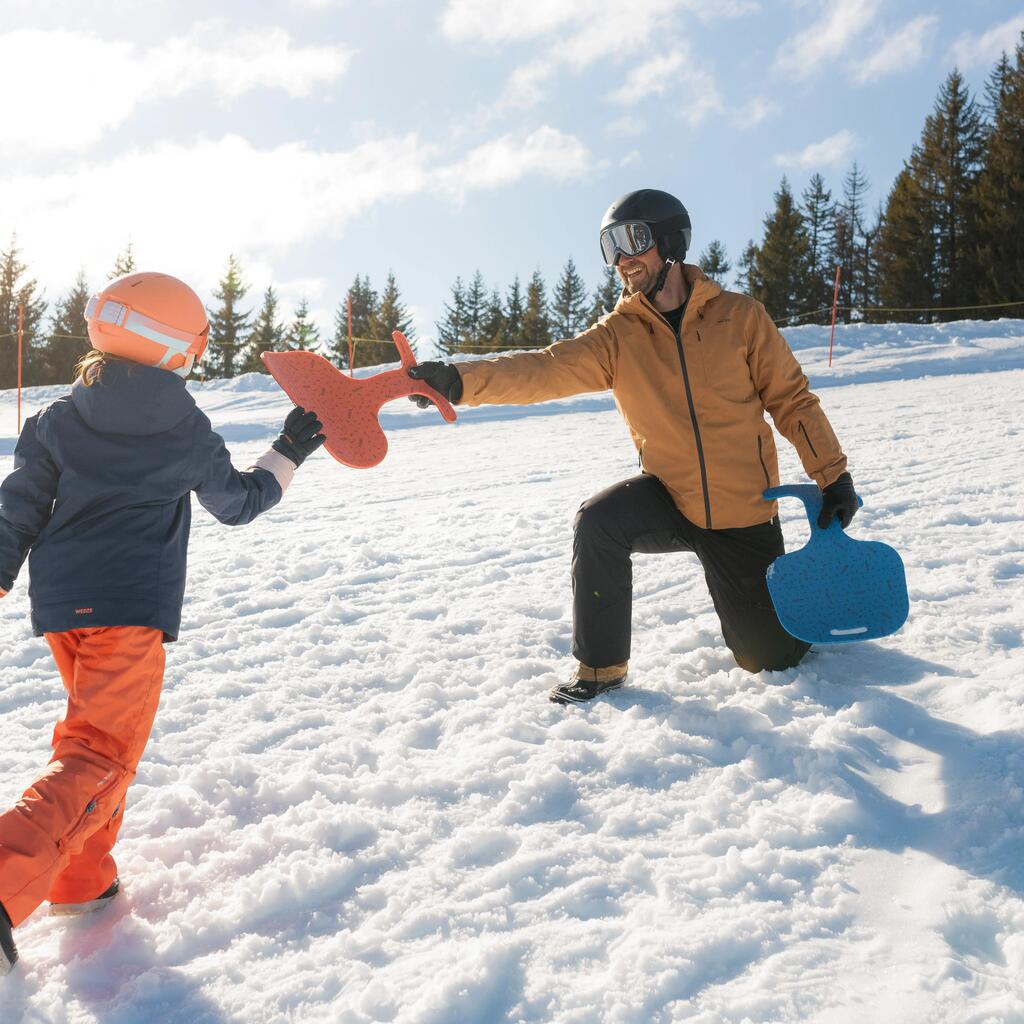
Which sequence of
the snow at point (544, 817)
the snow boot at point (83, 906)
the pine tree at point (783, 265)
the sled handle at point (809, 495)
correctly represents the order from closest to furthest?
the snow at point (544, 817) → the snow boot at point (83, 906) → the sled handle at point (809, 495) → the pine tree at point (783, 265)

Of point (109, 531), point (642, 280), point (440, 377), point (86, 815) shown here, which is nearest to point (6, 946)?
point (86, 815)

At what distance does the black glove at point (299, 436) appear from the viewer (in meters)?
2.64

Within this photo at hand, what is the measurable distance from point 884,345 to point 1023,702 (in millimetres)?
16786

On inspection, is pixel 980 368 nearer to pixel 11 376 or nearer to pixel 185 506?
pixel 185 506

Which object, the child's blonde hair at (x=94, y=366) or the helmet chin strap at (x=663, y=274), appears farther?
the helmet chin strap at (x=663, y=274)

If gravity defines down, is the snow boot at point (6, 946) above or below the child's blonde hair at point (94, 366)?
below

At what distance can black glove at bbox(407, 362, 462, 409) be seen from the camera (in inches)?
120

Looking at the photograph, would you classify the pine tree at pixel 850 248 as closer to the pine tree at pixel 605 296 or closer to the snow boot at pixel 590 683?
the pine tree at pixel 605 296

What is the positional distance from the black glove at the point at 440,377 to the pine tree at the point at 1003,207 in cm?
3108

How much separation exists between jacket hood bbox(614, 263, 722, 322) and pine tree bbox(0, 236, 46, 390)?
41.4 m

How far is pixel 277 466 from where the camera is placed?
257 cm

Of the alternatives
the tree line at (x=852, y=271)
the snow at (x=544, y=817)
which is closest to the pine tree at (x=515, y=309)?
the tree line at (x=852, y=271)

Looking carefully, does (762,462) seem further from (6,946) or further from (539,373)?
(6,946)

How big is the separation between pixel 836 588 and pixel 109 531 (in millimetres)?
2275
